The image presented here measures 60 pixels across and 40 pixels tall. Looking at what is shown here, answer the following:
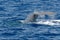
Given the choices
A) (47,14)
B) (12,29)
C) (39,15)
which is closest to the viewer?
(12,29)

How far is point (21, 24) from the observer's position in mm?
30641

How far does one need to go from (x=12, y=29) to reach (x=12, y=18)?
14.7ft

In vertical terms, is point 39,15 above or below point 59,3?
below

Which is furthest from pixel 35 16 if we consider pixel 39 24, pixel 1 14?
pixel 1 14

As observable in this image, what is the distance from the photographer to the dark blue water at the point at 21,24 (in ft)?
90.2

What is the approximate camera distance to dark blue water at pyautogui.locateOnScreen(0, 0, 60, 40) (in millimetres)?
27498

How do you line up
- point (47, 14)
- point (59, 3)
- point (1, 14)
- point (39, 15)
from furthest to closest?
point (59, 3) < point (1, 14) < point (47, 14) < point (39, 15)

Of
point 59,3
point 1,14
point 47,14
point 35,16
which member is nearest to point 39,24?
point 35,16

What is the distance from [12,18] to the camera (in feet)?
110

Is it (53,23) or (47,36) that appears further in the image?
(53,23)

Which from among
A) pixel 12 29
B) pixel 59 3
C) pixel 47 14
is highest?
pixel 59 3

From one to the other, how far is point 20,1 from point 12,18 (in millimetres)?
11328

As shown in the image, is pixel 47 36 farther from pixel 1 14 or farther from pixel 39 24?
pixel 1 14

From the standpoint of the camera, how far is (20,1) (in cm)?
4481
